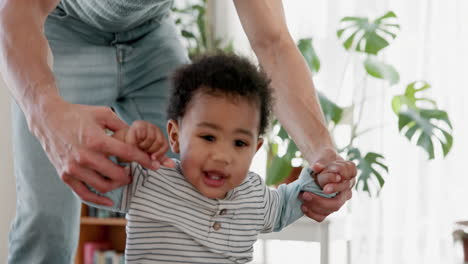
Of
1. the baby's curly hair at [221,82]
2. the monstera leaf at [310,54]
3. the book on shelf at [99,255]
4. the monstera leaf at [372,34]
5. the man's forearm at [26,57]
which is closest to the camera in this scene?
the man's forearm at [26,57]

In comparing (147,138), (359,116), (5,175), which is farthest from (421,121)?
(5,175)

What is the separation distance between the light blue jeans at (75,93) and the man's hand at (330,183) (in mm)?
492

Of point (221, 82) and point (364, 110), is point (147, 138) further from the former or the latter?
point (364, 110)

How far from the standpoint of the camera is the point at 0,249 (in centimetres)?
353

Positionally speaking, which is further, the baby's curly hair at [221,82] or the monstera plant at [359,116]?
the monstera plant at [359,116]

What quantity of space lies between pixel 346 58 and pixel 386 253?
3.49 ft

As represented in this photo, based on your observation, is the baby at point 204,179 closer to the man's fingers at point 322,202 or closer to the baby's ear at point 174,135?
the baby's ear at point 174,135

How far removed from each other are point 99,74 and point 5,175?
2069mm

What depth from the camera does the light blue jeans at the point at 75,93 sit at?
1.58 m

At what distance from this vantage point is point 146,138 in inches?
42.5

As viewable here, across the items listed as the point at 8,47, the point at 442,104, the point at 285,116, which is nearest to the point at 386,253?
the point at 442,104

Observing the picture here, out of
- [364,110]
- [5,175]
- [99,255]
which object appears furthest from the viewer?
[99,255]

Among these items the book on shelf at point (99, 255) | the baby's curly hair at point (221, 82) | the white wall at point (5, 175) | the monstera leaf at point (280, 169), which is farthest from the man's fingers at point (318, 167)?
the white wall at point (5, 175)

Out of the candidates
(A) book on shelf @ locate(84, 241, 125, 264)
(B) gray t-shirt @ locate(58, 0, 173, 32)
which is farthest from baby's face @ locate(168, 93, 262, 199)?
(A) book on shelf @ locate(84, 241, 125, 264)
